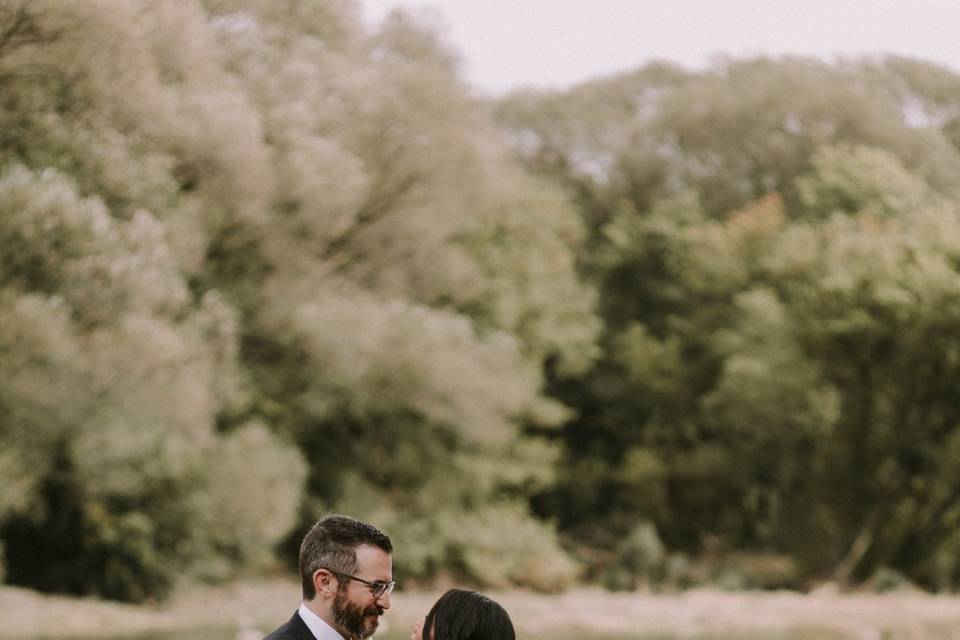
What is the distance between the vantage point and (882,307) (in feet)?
90.7

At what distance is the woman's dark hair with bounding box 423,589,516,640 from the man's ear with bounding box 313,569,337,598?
26 cm

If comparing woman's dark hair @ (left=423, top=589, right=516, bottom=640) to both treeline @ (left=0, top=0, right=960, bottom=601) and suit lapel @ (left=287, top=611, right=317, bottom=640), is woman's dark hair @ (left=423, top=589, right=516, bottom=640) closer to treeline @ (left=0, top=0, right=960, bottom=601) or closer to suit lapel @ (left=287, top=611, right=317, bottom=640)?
suit lapel @ (left=287, top=611, right=317, bottom=640)

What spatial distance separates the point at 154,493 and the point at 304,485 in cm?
420

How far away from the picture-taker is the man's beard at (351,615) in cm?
347

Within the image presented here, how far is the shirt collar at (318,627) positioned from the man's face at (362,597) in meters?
0.03

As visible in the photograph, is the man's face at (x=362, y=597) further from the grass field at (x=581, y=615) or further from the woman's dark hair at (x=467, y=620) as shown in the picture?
the grass field at (x=581, y=615)

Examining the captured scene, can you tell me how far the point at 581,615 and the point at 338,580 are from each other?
20.6m

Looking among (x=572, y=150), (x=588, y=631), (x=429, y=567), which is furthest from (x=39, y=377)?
(x=572, y=150)

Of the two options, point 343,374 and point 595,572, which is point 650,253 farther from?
point 343,374

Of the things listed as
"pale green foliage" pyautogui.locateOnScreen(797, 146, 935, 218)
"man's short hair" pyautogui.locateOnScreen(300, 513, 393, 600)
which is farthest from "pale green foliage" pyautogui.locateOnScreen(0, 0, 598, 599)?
"man's short hair" pyautogui.locateOnScreen(300, 513, 393, 600)

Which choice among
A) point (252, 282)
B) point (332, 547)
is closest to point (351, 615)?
point (332, 547)

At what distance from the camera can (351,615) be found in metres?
3.50

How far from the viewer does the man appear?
3.47m

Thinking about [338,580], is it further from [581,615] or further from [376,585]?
[581,615]
